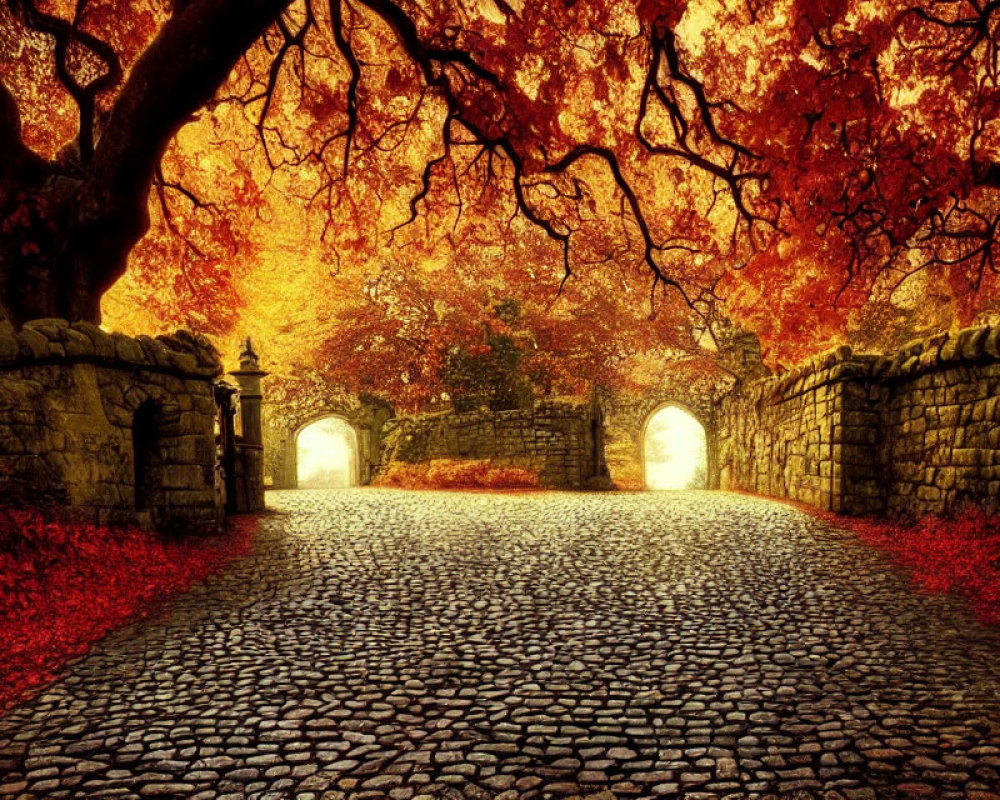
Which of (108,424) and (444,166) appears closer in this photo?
(108,424)

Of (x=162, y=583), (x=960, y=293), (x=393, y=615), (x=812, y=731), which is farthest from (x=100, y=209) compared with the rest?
(x=960, y=293)

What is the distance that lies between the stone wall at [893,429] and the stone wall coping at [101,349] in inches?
324

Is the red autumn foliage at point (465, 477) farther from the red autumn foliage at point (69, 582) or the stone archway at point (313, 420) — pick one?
the red autumn foliage at point (69, 582)

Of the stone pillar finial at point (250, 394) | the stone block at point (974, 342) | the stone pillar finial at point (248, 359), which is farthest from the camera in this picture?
the stone pillar finial at point (248, 359)

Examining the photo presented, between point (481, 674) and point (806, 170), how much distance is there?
308 inches

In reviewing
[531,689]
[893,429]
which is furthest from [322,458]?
[531,689]

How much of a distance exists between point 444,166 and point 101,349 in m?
5.84

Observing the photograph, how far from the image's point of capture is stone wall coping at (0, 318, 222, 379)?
671 cm

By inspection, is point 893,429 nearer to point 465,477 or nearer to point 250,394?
point 465,477

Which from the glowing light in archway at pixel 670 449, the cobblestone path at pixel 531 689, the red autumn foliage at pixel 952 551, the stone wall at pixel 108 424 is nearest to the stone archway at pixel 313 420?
the stone wall at pixel 108 424

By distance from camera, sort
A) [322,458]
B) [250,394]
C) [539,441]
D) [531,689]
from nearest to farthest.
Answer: [531,689]
[250,394]
[539,441]
[322,458]

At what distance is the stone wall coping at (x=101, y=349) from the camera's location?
671 centimetres

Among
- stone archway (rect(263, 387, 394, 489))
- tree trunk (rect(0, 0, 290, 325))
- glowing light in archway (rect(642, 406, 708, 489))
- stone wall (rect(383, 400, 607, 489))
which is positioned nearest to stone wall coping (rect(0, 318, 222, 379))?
tree trunk (rect(0, 0, 290, 325))

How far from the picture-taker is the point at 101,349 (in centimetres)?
724
